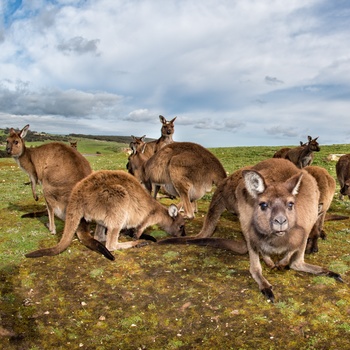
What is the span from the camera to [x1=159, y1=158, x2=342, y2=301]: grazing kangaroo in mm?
5164

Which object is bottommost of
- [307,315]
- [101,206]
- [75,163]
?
[307,315]

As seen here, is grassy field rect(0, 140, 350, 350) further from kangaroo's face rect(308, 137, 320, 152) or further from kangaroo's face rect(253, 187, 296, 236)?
kangaroo's face rect(308, 137, 320, 152)

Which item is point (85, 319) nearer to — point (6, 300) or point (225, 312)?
point (6, 300)

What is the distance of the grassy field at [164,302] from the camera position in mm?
4562

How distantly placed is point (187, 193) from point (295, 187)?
13.6 ft

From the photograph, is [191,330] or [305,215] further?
[305,215]

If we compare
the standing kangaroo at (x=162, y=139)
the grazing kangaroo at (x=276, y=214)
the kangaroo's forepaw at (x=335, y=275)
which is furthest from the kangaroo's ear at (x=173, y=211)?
the standing kangaroo at (x=162, y=139)

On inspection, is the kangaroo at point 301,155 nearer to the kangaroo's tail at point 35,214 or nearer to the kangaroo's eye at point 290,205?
the kangaroo's tail at point 35,214

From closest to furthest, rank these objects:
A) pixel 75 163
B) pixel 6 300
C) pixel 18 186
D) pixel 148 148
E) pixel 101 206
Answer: pixel 6 300
pixel 101 206
pixel 75 163
pixel 148 148
pixel 18 186

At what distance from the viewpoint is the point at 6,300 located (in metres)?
5.44

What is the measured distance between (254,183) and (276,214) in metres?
0.58

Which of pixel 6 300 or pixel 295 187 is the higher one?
pixel 295 187

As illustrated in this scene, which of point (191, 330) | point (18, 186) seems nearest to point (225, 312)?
point (191, 330)

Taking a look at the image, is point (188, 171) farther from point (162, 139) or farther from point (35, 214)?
point (162, 139)
